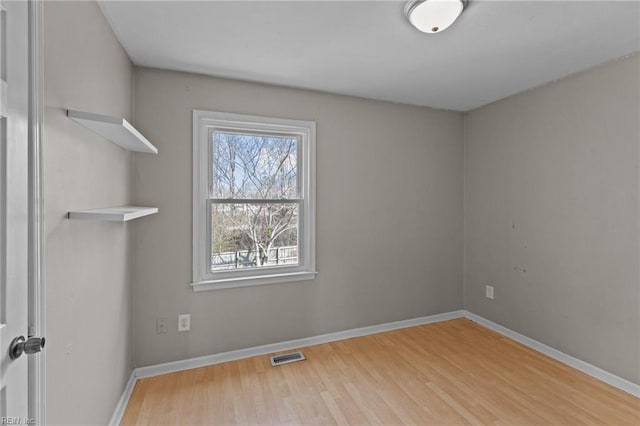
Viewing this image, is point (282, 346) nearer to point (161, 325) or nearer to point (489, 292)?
point (161, 325)

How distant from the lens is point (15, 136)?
0.86m

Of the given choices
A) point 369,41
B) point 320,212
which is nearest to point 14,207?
point 369,41

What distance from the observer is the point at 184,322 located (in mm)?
2305

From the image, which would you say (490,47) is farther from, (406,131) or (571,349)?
(571,349)

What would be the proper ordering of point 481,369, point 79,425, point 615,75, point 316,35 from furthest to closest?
point 481,369
point 615,75
point 316,35
point 79,425

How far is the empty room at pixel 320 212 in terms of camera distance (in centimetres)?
113

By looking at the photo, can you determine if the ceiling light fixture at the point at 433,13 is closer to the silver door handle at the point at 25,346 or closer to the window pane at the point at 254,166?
the window pane at the point at 254,166

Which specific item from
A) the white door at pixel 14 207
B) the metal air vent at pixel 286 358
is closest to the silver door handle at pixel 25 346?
the white door at pixel 14 207

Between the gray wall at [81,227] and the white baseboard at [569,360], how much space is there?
324 cm

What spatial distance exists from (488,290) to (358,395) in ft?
6.20

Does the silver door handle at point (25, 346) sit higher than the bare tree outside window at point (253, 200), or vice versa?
the bare tree outside window at point (253, 200)

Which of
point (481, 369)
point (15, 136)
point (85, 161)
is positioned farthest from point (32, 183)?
point (481, 369)

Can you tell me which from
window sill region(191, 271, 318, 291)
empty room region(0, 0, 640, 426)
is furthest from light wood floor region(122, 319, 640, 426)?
window sill region(191, 271, 318, 291)

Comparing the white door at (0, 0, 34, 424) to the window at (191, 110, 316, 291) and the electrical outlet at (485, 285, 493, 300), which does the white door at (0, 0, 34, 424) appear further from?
the electrical outlet at (485, 285, 493, 300)
